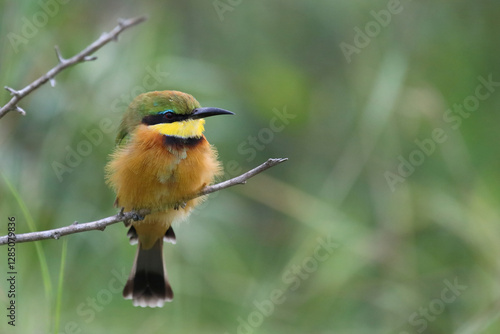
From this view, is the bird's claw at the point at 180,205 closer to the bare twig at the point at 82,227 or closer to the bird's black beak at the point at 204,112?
the bird's black beak at the point at 204,112

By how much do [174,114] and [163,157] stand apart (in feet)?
0.70

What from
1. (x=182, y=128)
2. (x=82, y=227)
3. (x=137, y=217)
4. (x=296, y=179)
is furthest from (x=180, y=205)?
(x=296, y=179)

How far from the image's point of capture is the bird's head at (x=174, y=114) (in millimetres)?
3150

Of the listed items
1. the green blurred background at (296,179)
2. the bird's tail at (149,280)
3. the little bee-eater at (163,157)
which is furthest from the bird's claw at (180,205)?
the green blurred background at (296,179)

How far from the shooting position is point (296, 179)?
4.82 meters

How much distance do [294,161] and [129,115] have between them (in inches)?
74.9

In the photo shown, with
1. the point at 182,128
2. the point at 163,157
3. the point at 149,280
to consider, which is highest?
the point at 182,128

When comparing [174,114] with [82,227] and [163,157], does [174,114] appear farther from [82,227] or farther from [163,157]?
[82,227]

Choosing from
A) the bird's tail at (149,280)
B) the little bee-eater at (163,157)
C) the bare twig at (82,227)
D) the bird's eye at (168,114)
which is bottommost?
the bare twig at (82,227)

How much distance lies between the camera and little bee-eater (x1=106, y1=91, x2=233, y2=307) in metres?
3.10

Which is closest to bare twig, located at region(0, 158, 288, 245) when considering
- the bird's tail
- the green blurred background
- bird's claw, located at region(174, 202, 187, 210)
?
bird's claw, located at region(174, 202, 187, 210)

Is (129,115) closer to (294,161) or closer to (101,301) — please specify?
(101,301)

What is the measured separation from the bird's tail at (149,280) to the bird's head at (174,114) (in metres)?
0.79

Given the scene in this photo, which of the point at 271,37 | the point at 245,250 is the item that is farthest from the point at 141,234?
the point at 271,37
